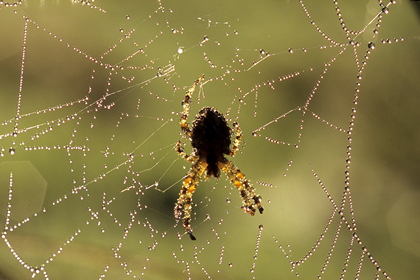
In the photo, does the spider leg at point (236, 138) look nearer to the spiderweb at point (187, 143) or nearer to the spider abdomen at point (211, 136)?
the spider abdomen at point (211, 136)

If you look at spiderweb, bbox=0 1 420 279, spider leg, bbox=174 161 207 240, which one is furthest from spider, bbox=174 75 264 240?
spiderweb, bbox=0 1 420 279

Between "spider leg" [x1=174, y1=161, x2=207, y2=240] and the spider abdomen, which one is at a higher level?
the spider abdomen

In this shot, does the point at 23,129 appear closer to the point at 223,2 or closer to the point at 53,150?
the point at 53,150

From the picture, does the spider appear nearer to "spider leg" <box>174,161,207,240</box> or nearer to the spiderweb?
"spider leg" <box>174,161,207,240</box>

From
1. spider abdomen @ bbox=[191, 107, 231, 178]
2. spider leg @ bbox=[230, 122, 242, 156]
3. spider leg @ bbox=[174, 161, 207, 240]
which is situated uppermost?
spider leg @ bbox=[230, 122, 242, 156]

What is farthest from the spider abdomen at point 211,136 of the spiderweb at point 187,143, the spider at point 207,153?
the spiderweb at point 187,143

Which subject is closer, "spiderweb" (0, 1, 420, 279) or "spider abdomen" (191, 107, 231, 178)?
"spider abdomen" (191, 107, 231, 178)
